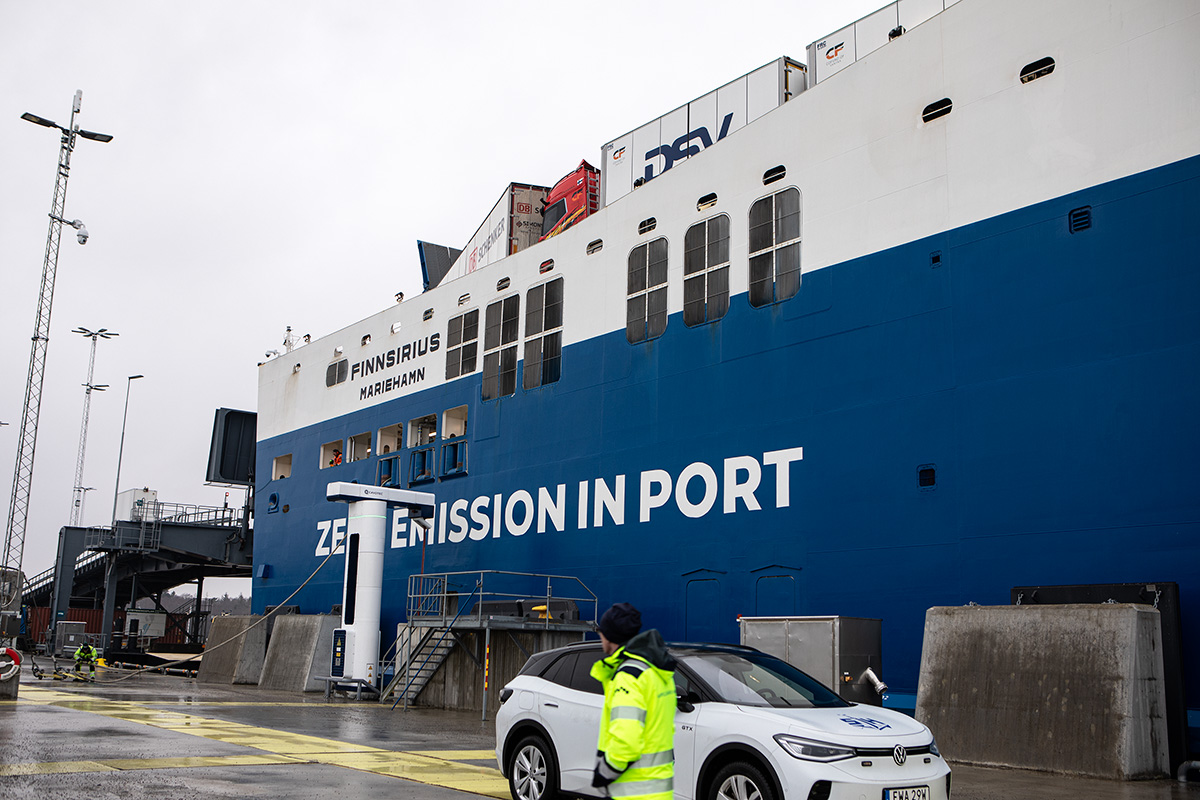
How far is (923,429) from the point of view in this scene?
43.5 feet

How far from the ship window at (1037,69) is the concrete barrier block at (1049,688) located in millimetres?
6503

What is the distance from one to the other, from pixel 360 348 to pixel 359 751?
639 inches

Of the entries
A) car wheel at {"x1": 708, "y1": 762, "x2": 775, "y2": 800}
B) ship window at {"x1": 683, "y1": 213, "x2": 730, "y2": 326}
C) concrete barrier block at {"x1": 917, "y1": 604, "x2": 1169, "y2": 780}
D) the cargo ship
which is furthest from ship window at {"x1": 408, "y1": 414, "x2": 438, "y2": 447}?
car wheel at {"x1": 708, "y1": 762, "x2": 775, "y2": 800}

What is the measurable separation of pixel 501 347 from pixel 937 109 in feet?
34.6

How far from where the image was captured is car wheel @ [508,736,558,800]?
7.89 m

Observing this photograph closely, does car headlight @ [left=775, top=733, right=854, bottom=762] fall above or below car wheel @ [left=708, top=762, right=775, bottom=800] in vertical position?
above

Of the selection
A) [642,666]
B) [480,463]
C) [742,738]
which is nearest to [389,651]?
[480,463]

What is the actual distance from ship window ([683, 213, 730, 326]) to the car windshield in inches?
348

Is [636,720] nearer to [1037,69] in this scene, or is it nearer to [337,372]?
[1037,69]

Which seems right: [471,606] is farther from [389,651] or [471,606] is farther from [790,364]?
[790,364]

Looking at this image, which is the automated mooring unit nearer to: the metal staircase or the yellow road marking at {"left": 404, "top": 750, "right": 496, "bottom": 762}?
the metal staircase

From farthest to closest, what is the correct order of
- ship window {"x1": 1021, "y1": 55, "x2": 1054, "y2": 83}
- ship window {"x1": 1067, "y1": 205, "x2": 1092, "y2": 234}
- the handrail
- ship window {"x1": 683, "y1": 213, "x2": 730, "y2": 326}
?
1. the handrail
2. ship window {"x1": 683, "y1": 213, "x2": 730, "y2": 326}
3. ship window {"x1": 1021, "y1": 55, "x2": 1054, "y2": 83}
4. ship window {"x1": 1067, "y1": 205, "x2": 1092, "y2": 234}

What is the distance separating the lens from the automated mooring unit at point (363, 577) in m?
21.1

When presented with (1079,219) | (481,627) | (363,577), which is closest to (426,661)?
(363,577)
